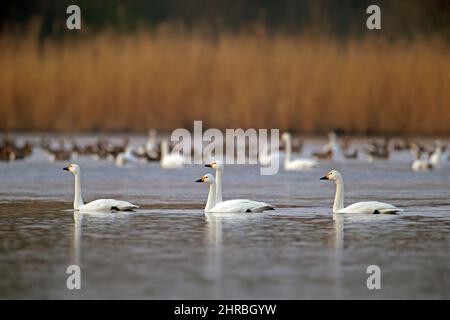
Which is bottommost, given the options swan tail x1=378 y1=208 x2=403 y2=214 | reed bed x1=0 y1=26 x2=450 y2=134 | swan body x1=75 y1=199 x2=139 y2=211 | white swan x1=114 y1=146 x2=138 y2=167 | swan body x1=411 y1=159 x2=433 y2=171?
swan tail x1=378 y1=208 x2=403 y2=214

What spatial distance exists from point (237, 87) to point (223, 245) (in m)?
15.8

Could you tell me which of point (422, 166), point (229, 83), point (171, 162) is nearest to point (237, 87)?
point (229, 83)

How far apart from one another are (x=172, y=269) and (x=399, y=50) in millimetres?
19487

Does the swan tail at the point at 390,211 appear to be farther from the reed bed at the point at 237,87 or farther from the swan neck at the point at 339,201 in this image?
the reed bed at the point at 237,87

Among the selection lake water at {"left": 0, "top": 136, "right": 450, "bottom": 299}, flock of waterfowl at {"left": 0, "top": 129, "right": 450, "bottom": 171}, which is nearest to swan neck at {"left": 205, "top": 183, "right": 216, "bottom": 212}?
lake water at {"left": 0, "top": 136, "right": 450, "bottom": 299}

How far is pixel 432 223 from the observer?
37.8 feet

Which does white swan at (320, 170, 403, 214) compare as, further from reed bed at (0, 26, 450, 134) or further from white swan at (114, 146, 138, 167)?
reed bed at (0, 26, 450, 134)

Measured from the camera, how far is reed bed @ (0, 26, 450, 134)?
2539cm

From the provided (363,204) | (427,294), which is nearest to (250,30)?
(363,204)

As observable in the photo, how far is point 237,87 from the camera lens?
2552cm

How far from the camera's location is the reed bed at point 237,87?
25391mm

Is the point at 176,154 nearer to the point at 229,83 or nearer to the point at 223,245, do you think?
the point at 229,83

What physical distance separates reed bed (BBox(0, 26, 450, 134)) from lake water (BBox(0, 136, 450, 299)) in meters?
9.00

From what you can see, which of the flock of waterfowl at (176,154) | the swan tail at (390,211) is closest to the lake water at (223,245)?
the swan tail at (390,211)
